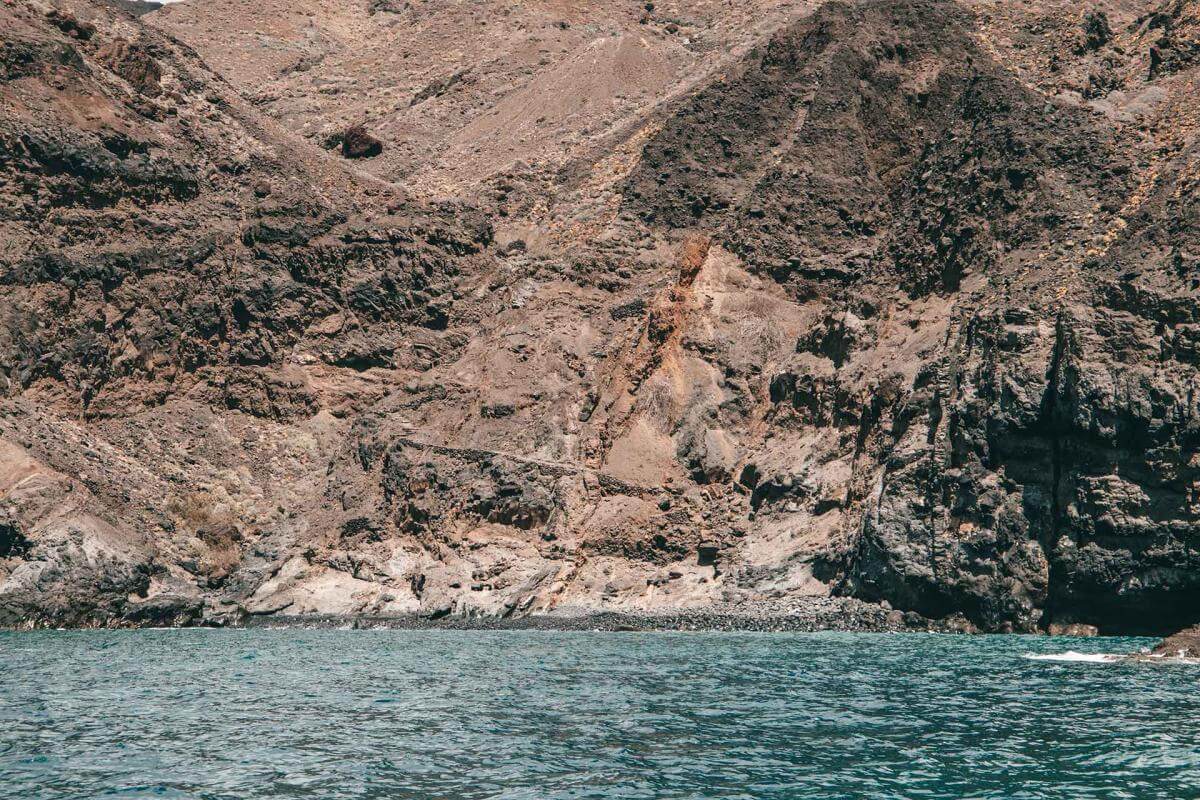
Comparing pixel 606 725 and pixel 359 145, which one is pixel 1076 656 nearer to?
pixel 606 725

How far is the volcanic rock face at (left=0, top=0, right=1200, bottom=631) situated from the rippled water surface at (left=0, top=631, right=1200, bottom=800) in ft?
43.2

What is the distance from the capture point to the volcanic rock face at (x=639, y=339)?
50719 mm

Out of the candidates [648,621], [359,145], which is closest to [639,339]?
[648,621]

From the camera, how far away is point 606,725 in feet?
80.9

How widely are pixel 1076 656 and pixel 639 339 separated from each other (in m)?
37.6

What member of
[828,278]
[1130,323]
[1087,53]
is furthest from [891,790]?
[1087,53]

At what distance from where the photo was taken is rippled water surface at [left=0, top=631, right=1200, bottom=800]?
62.5 feet

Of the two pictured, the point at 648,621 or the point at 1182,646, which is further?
the point at 648,621

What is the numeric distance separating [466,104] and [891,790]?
4116 inches

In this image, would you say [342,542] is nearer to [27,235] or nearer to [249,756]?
[27,235]

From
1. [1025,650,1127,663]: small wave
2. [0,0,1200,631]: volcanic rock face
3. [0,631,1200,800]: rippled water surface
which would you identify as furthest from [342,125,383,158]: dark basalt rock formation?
[1025,650,1127,663]: small wave

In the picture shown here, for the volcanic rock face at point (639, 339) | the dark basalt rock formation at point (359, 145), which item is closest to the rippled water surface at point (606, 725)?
the volcanic rock face at point (639, 339)

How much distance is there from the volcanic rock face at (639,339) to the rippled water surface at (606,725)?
13.2 metres

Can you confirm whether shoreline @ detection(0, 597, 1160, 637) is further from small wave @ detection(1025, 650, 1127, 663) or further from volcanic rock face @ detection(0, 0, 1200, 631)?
small wave @ detection(1025, 650, 1127, 663)
